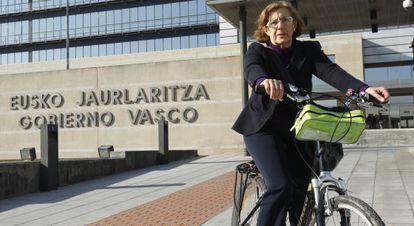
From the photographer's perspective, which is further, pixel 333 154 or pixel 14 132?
pixel 14 132

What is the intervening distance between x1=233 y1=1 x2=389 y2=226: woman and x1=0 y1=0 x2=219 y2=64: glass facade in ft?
176

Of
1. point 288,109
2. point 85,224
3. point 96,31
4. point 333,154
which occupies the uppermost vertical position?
point 96,31

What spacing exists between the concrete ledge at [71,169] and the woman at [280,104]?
799 centimetres

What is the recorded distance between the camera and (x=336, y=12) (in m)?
23.1

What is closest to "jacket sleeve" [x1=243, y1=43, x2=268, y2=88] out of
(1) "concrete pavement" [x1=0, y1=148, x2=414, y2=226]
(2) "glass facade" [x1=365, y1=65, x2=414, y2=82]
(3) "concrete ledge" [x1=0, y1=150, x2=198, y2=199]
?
(1) "concrete pavement" [x1=0, y1=148, x2=414, y2=226]

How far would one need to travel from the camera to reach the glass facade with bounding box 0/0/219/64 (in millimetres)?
58156

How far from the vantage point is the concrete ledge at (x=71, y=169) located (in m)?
10.6

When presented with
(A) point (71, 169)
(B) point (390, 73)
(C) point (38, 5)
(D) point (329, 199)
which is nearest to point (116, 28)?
(C) point (38, 5)

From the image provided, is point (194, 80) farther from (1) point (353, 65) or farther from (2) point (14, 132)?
(1) point (353, 65)

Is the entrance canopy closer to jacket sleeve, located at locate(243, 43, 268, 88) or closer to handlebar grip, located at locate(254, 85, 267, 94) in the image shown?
→ jacket sleeve, located at locate(243, 43, 268, 88)

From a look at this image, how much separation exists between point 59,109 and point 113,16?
33.2 m

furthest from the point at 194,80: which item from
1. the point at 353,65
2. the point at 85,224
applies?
the point at 85,224

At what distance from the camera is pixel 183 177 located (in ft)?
44.9

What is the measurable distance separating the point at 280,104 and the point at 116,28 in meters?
58.4
